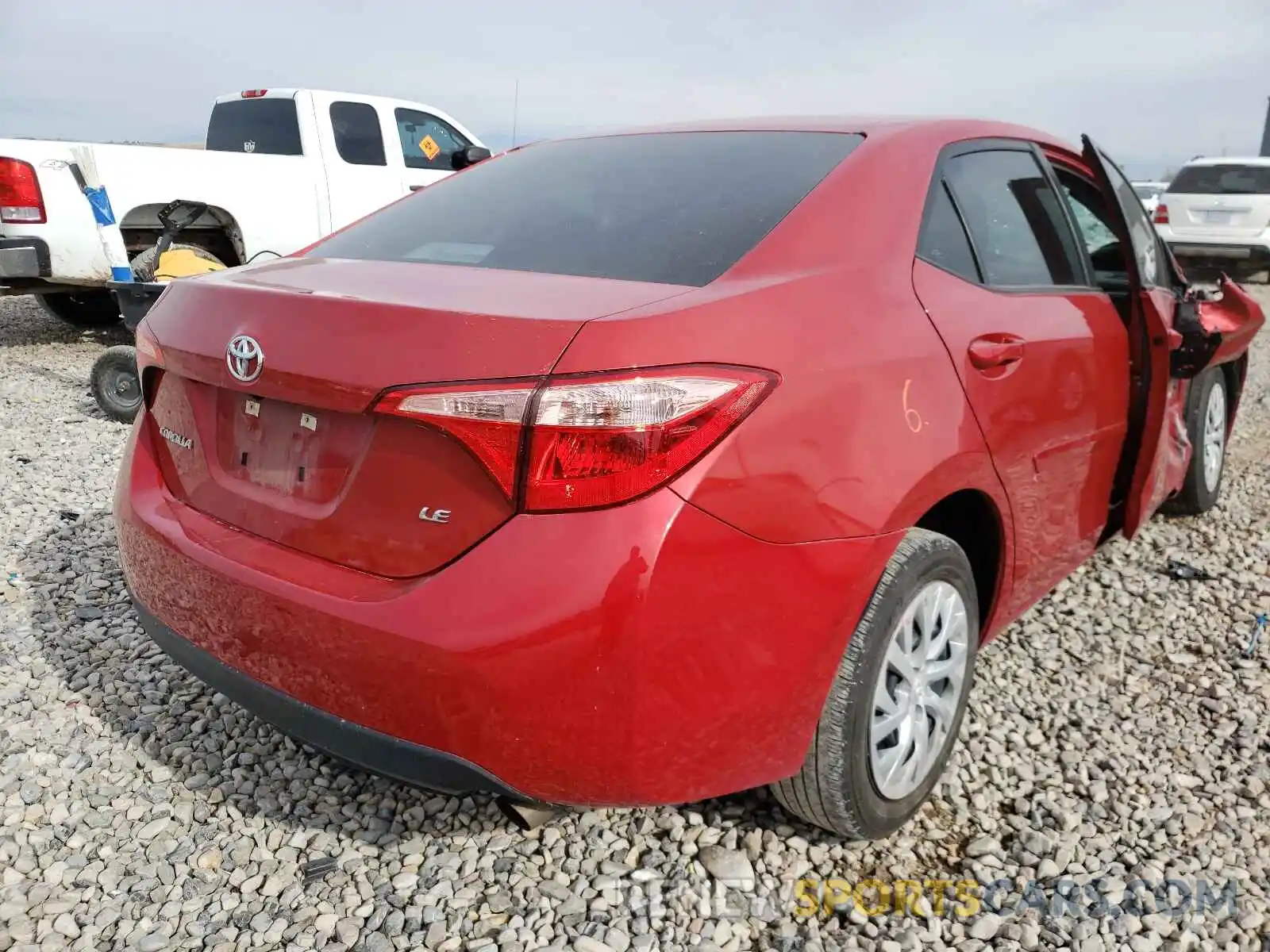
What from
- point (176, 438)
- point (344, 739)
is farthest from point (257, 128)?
point (344, 739)

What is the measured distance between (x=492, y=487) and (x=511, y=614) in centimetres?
21

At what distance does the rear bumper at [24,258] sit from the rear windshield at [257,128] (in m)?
2.02

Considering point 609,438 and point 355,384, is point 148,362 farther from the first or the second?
point 609,438

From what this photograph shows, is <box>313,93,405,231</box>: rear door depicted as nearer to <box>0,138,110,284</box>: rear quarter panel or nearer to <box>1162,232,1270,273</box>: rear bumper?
<box>0,138,110,284</box>: rear quarter panel

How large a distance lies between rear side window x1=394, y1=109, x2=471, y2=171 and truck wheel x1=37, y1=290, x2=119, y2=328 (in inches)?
111

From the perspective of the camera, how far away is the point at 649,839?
2.24 m

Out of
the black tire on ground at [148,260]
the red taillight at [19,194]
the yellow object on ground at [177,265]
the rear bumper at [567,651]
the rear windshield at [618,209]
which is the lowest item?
the black tire on ground at [148,260]

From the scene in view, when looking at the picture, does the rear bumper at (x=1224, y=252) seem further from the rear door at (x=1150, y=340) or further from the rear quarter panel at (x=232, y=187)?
the rear door at (x=1150, y=340)

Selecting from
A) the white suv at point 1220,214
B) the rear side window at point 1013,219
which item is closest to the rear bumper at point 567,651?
the rear side window at point 1013,219

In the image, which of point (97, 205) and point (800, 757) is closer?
point (800, 757)

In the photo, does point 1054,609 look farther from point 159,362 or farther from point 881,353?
point 159,362

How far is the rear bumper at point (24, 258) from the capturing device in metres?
6.31

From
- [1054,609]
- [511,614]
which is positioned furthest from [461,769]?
[1054,609]

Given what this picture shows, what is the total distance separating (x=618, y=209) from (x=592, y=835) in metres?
1.44
